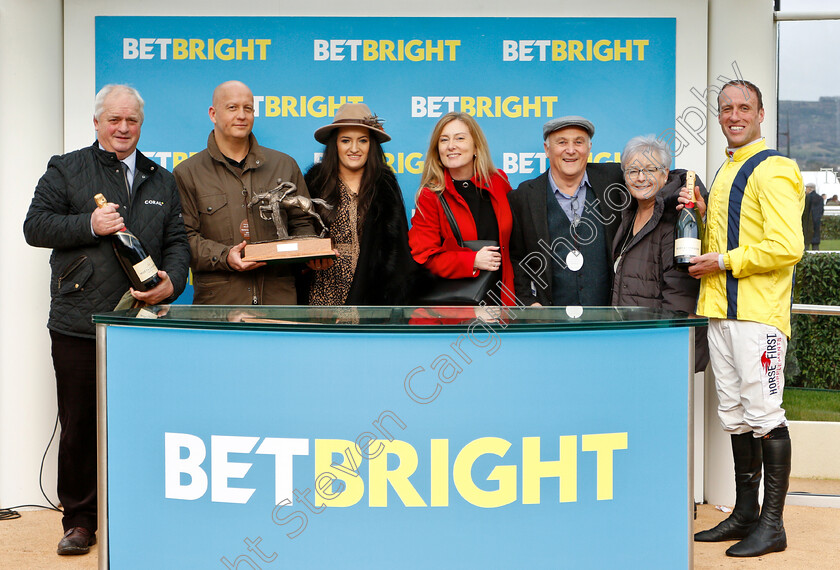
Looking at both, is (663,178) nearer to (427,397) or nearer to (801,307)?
(801,307)

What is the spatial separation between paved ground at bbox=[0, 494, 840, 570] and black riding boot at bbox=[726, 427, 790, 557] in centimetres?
5

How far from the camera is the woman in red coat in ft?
13.3

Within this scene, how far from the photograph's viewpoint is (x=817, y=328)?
4.71 metres

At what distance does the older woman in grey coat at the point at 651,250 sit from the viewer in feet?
12.8

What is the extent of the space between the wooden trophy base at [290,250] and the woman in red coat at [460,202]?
0.49m

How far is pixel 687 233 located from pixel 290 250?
1.95 metres

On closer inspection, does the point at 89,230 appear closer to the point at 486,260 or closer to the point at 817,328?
the point at 486,260

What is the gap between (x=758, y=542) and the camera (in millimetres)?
3807

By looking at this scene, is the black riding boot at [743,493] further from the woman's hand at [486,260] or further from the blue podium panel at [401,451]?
the blue podium panel at [401,451]

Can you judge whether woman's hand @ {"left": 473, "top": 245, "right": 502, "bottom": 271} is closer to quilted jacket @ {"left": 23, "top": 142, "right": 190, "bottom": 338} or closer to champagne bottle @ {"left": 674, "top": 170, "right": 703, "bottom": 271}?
champagne bottle @ {"left": 674, "top": 170, "right": 703, "bottom": 271}

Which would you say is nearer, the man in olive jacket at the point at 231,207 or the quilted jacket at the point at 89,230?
the quilted jacket at the point at 89,230

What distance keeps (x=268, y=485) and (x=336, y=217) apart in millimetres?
2050

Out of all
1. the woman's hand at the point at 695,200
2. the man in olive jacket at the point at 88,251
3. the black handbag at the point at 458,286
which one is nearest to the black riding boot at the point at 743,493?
the woman's hand at the point at 695,200

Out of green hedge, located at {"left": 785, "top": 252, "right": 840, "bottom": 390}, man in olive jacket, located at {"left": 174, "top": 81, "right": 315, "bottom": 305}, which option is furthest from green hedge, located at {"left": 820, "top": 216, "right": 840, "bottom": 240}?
man in olive jacket, located at {"left": 174, "top": 81, "right": 315, "bottom": 305}
